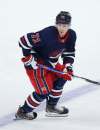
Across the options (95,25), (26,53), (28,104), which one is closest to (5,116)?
(28,104)

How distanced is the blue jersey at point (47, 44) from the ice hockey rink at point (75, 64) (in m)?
0.44

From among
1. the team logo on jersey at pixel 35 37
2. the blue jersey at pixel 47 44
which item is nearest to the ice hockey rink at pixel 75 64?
the blue jersey at pixel 47 44

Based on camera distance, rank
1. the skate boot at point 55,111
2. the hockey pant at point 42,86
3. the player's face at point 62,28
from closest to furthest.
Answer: the player's face at point 62,28, the hockey pant at point 42,86, the skate boot at point 55,111

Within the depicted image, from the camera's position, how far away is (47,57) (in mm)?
3189

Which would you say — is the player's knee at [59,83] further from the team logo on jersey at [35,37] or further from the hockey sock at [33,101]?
the team logo on jersey at [35,37]

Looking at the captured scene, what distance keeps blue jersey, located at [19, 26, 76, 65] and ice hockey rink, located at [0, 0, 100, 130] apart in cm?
44

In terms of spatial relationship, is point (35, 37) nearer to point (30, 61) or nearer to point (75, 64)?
point (30, 61)

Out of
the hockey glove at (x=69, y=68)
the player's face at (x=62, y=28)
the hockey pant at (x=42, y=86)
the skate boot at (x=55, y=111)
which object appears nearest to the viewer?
the player's face at (x=62, y=28)

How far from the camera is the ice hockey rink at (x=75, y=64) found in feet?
10.8

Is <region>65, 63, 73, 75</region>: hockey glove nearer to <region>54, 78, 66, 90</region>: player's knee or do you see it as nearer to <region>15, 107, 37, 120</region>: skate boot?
<region>54, 78, 66, 90</region>: player's knee

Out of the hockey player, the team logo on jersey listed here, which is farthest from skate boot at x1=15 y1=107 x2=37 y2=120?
the team logo on jersey

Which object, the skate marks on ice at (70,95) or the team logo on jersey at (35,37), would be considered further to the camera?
the skate marks on ice at (70,95)

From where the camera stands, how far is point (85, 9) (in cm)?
558

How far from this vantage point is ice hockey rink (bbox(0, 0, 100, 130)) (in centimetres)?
330
